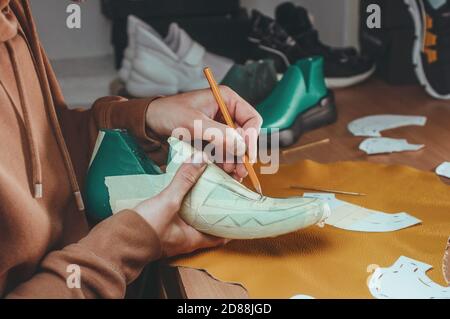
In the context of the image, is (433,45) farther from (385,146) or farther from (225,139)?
(225,139)

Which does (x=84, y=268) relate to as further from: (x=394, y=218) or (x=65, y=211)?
(x=394, y=218)

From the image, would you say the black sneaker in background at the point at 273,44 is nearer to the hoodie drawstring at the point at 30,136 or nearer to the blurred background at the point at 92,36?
the blurred background at the point at 92,36

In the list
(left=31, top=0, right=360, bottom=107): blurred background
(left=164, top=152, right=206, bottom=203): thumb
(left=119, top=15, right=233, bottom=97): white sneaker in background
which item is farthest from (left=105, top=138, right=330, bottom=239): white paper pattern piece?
(left=119, top=15, right=233, bottom=97): white sneaker in background

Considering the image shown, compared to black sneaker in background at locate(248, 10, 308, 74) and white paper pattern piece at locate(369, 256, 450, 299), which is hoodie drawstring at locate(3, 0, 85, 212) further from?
black sneaker in background at locate(248, 10, 308, 74)

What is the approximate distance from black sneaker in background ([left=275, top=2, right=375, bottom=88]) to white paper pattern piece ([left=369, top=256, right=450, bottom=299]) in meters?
0.46

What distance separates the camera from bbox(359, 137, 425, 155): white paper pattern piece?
0.64m

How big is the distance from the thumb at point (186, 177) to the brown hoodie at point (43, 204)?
29mm

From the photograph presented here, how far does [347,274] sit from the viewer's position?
418mm

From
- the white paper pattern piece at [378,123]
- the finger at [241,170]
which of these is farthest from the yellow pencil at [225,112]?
the white paper pattern piece at [378,123]

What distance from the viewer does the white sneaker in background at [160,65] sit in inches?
32.3

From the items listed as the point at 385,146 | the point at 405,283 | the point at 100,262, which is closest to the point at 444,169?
the point at 385,146
